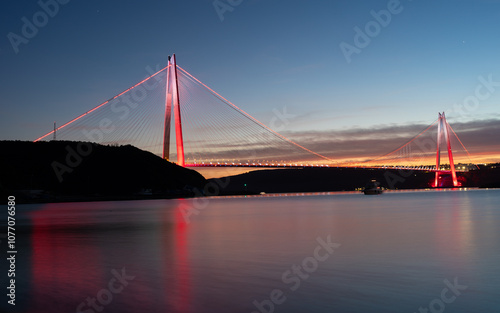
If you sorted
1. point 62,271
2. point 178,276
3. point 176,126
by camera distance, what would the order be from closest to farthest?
point 178,276 → point 62,271 → point 176,126

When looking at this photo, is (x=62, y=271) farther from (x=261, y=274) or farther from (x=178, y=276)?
(x=261, y=274)

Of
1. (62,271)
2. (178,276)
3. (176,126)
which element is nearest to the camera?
(178,276)

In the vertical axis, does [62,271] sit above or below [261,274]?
above

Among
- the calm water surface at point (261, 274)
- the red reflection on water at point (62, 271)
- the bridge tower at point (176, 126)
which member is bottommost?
the calm water surface at point (261, 274)

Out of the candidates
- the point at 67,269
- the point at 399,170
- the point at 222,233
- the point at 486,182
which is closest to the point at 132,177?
the point at 399,170

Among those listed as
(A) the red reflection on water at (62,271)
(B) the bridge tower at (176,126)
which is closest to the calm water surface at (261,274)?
(A) the red reflection on water at (62,271)

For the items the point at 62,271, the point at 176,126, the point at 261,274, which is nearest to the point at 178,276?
the point at 261,274

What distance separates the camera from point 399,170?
7556 cm

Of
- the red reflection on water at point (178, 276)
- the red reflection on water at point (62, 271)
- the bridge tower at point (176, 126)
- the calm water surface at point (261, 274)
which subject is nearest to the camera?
the calm water surface at point (261, 274)

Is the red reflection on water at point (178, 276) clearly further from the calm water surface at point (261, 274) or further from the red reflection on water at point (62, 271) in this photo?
the red reflection on water at point (62, 271)

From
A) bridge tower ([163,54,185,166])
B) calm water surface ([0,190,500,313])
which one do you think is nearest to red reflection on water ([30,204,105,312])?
calm water surface ([0,190,500,313])

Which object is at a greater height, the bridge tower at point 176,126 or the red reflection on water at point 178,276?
the bridge tower at point 176,126

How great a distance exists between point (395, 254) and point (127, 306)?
841 cm

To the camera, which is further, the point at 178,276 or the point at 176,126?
the point at 176,126
